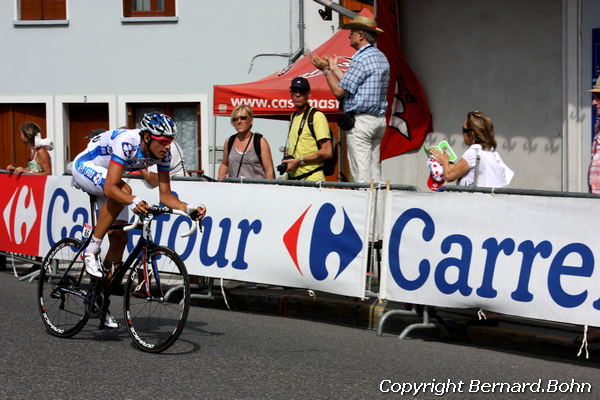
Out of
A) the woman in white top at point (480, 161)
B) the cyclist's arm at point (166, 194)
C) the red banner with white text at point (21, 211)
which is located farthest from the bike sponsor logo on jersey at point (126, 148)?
the red banner with white text at point (21, 211)

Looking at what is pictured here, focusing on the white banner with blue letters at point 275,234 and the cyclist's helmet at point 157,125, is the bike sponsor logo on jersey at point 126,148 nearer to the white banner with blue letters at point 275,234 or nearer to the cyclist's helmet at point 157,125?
the cyclist's helmet at point 157,125

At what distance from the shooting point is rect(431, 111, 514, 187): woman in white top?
30.1 feet

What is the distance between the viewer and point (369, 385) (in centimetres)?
644

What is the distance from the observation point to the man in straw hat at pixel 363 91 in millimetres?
10898

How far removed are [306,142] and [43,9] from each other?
13.7m

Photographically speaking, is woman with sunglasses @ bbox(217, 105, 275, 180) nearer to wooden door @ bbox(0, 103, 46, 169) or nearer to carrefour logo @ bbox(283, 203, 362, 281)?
carrefour logo @ bbox(283, 203, 362, 281)

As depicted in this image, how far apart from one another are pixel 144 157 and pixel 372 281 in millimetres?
2571

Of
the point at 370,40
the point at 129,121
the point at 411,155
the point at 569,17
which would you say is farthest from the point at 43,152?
the point at 129,121

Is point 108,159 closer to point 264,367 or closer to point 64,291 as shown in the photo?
point 64,291

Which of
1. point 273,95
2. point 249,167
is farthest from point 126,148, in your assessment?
point 273,95

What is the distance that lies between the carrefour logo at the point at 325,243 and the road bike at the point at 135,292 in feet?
6.39

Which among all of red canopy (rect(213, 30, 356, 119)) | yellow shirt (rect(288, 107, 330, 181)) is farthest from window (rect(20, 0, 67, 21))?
yellow shirt (rect(288, 107, 330, 181))

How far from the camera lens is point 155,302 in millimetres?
7340

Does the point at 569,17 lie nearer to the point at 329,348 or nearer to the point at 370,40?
the point at 370,40
